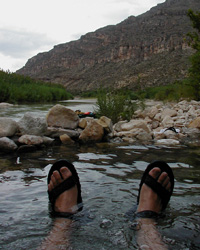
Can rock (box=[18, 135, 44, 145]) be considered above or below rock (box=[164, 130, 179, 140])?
above

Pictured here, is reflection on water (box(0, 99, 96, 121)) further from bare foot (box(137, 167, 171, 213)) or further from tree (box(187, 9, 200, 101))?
bare foot (box(137, 167, 171, 213))

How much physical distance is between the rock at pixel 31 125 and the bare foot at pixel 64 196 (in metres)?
2.45

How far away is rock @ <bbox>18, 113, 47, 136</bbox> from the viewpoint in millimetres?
4445

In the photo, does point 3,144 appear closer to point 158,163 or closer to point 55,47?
point 158,163

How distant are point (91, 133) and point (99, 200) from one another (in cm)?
287

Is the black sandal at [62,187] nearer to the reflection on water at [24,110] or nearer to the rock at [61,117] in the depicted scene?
the rock at [61,117]

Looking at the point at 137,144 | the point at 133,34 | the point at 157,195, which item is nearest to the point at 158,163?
the point at 157,195

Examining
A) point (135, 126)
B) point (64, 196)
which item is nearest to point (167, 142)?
point (135, 126)

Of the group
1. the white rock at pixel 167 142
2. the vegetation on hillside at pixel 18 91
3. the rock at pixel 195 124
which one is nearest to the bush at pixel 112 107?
the rock at pixel 195 124

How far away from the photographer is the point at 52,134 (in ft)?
16.2

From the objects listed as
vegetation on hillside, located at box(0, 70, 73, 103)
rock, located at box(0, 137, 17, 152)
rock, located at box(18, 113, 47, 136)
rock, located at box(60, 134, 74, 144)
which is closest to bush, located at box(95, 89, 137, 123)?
rock, located at box(60, 134, 74, 144)

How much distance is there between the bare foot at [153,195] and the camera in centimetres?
186

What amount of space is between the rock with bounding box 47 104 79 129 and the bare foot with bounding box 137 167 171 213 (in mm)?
3468

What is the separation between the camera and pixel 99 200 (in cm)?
203
